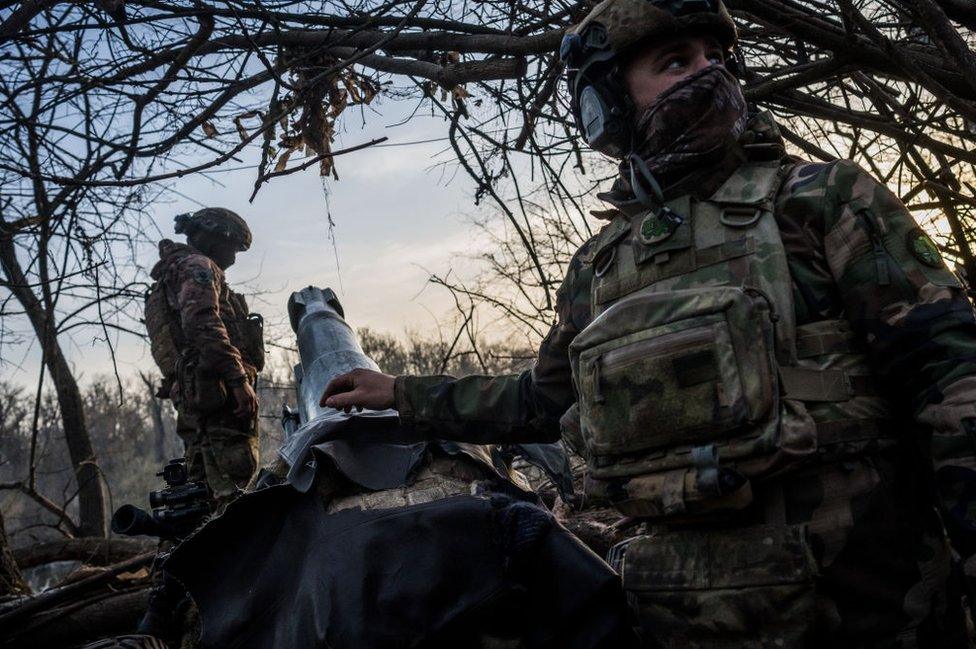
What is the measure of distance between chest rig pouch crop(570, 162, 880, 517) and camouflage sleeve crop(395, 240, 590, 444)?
1.23 feet

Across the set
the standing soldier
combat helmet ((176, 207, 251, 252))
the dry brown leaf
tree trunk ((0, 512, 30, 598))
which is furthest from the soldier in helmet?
combat helmet ((176, 207, 251, 252))

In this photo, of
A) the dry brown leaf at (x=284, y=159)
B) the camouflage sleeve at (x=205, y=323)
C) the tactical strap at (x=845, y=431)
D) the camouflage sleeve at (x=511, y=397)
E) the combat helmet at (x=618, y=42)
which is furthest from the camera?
the camouflage sleeve at (x=205, y=323)

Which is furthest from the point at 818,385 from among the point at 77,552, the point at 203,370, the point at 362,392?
the point at 77,552

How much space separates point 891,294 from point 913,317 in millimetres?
66

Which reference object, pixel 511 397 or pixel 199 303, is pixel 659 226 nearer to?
pixel 511 397

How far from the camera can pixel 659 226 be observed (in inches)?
73.8

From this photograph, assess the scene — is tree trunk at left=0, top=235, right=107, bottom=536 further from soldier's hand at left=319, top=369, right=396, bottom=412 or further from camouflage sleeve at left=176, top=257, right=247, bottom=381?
soldier's hand at left=319, top=369, right=396, bottom=412

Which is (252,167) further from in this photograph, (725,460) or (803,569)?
(803,569)

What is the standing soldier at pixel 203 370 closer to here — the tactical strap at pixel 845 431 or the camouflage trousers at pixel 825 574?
the camouflage trousers at pixel 825 574

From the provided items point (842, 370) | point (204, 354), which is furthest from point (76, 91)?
point (842, 370)

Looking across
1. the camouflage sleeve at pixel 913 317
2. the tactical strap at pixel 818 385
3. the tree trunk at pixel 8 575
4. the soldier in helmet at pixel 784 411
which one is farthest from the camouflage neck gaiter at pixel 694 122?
the tree trunk at pixel 8 575

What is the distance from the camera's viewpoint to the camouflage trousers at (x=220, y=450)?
5.46m

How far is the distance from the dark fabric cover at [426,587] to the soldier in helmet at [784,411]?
17 cm

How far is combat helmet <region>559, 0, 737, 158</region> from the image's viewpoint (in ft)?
6.80
